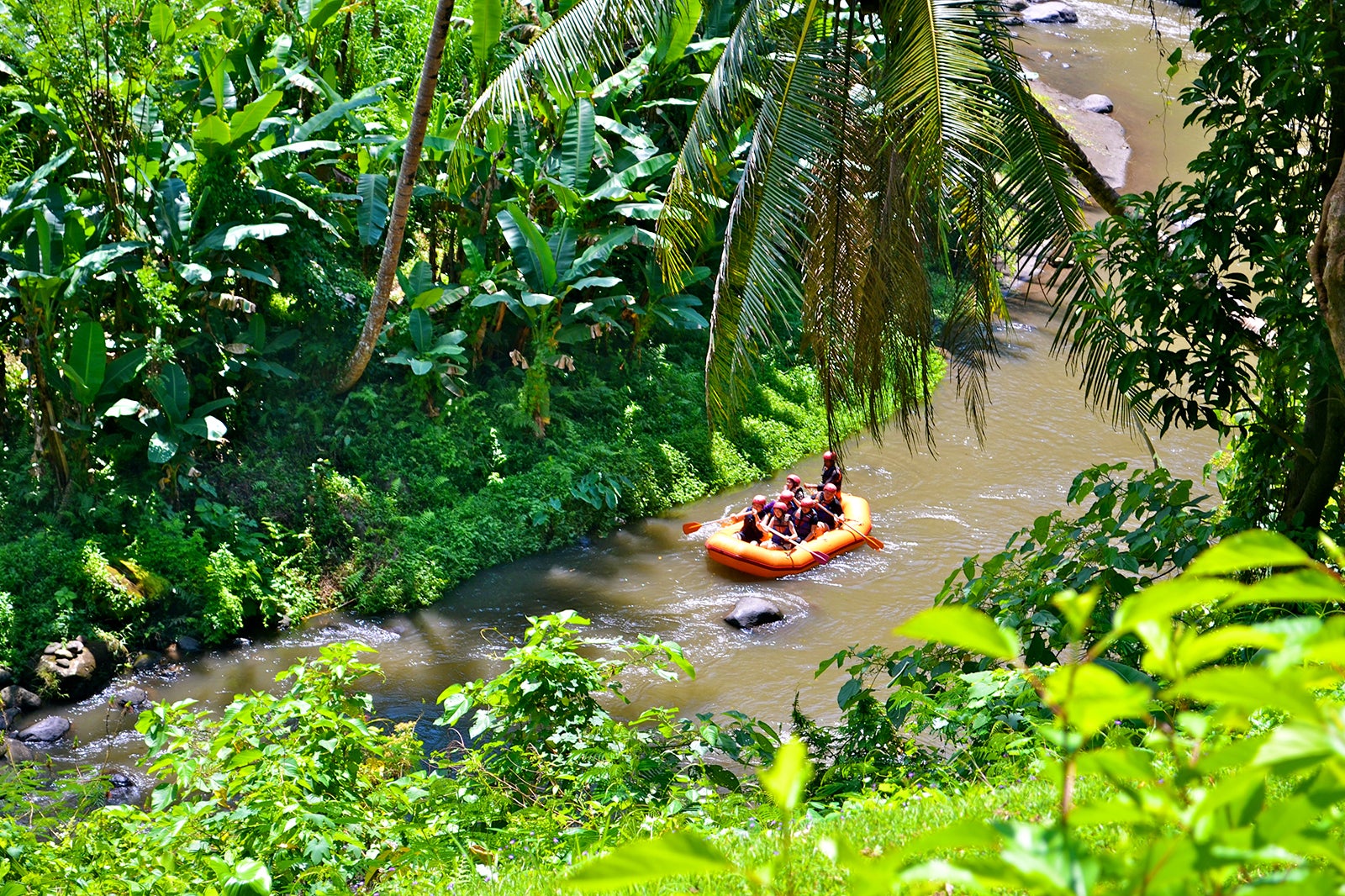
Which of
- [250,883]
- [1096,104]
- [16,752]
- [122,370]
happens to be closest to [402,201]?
[122,370]

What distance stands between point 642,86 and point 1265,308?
9.30m

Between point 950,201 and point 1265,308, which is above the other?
point 950,201

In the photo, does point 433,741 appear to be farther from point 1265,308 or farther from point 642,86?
point 642,86

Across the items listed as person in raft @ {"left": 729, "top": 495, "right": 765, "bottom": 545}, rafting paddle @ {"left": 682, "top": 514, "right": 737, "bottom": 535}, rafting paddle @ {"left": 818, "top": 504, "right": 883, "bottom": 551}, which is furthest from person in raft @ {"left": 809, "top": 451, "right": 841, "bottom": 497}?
rafting paddle @ {"left": 682, "top": 514, "right": 737, "bottom": 535}

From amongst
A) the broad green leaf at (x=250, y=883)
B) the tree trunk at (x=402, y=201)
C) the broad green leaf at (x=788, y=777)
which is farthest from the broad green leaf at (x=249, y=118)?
the broad green leaf at (x=788, y=777)

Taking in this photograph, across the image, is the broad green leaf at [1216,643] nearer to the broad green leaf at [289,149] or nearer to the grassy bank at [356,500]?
the grassy bank at [356,500]

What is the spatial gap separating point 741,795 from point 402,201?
6906 mm

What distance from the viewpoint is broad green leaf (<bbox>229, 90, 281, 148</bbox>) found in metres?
9.58

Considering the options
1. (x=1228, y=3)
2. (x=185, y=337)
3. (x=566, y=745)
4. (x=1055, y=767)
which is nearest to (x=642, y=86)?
(x=185, y=337)

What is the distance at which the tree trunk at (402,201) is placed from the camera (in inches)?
339

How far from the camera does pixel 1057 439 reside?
13703 mm

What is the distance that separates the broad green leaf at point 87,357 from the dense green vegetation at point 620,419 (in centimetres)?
5

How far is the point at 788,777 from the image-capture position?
45.7 inches

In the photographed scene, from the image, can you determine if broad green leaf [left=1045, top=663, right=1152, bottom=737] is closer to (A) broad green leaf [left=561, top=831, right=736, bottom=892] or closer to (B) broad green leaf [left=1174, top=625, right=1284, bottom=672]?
(B) broad green leaf [left=1174, top=625, right=1284, bottom=672]
